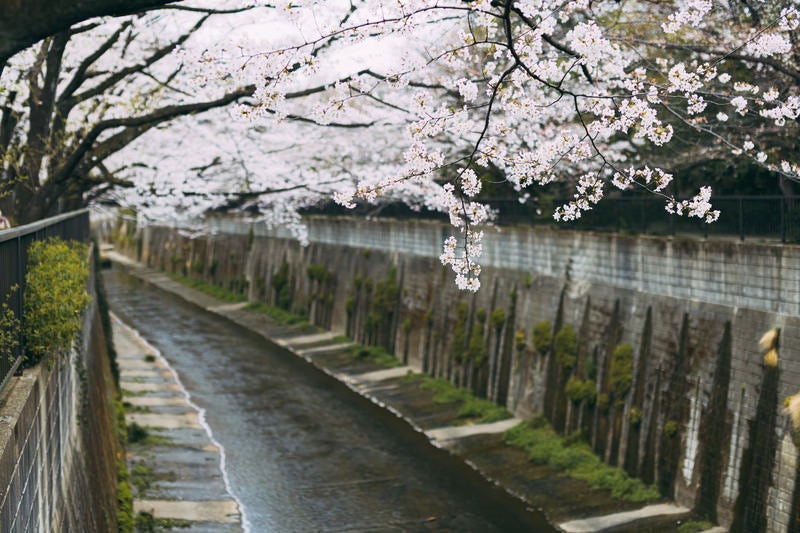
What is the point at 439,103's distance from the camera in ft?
80.1

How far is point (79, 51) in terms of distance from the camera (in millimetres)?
23594

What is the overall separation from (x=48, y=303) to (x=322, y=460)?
14.6 m

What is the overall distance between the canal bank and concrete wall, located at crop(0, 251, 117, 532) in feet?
28.2

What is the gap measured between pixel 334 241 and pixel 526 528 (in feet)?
92.5

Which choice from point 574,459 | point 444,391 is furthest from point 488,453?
point 444,391

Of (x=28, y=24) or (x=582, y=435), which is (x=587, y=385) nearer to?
(x=582, y=435)

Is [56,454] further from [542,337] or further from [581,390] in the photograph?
[542,337]

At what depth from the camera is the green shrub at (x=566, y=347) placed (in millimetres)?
24672

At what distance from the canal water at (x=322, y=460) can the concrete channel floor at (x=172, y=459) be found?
1.49 ft

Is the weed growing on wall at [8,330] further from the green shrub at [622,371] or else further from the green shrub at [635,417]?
the green shrub at [622,371]

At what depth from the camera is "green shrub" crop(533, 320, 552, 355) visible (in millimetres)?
26125

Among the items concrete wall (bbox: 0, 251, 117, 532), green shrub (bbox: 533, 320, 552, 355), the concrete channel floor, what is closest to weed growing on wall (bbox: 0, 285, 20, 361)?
concrete wall (bbox: 0, 251, 117, 532)

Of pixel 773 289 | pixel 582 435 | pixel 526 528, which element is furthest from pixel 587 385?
pixel 773 289

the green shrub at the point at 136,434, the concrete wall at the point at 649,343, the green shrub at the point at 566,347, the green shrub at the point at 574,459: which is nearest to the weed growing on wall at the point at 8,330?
the concrete wall at the point at 649,343
